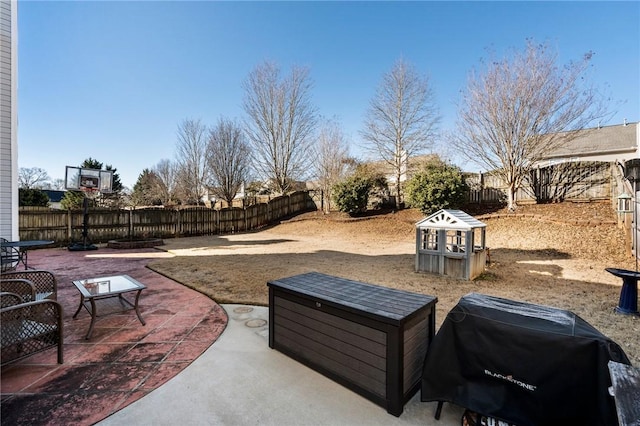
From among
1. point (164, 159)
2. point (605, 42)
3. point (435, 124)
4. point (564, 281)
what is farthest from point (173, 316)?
point (164, 159)

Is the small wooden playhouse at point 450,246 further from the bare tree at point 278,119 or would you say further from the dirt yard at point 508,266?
the bare tree at point 278,119

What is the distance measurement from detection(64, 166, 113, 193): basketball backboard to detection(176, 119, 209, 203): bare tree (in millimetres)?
9948

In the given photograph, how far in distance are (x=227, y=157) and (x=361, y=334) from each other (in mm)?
18099

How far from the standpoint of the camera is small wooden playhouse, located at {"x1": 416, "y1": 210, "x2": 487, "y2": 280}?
5652 millimetres

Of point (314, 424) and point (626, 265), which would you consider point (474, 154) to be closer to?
point (626, 265)

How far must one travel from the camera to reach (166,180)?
28891 millimetres

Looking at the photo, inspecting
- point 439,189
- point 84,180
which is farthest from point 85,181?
point 439,189

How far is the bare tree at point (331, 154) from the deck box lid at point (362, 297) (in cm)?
1531

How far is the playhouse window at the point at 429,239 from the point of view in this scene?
20.3 ft

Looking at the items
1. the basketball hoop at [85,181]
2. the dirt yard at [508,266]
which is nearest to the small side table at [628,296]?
the dirt yard at [508,266]

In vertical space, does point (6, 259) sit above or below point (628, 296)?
above

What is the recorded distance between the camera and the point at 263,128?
1839cm

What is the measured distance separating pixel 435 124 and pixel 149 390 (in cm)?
1694

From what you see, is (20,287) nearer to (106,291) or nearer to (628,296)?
(106,291)
